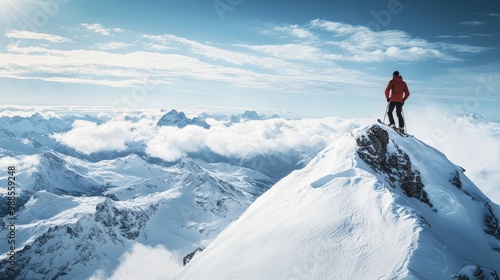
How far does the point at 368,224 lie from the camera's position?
18.8 meters

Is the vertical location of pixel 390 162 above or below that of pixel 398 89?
below

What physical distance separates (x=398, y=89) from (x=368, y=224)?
45.1 ft

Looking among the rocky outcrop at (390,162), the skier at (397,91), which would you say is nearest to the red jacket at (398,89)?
the skier at (397,91)

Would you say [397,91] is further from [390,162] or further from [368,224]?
[368,224]

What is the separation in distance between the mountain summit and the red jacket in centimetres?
314

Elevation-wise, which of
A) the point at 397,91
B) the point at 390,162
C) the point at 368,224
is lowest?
the point at 368,224

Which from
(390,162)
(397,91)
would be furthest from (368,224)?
(397,91)

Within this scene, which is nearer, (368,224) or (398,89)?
(368,224)

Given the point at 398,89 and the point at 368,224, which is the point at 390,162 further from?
the point at 368,224

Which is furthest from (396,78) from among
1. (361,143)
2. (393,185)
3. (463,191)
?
(463,191)

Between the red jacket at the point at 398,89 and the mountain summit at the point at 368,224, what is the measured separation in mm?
3144

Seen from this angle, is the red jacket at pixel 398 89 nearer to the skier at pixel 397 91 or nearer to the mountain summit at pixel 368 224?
the skier at pixel 397 91

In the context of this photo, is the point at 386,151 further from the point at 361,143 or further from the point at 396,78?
the point at 396,78

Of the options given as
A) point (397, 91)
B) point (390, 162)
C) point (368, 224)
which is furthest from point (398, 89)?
point (368, 224)
